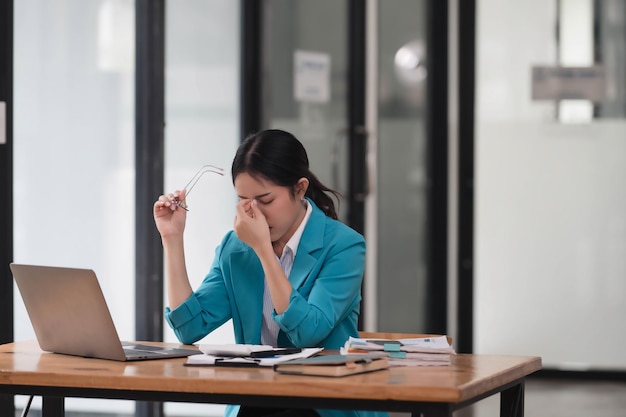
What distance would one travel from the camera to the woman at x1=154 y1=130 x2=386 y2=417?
264cm

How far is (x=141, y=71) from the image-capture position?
3.88 m

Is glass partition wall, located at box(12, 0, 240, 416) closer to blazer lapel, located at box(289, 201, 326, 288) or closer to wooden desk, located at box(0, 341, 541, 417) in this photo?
blazer lapel, located at box(289, 201, 326, 288)

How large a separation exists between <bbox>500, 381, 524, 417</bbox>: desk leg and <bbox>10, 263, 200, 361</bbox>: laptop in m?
0.67

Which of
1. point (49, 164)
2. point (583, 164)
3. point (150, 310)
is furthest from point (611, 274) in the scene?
point (49, 164)

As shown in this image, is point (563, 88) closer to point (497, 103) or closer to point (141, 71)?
point (497, 103)

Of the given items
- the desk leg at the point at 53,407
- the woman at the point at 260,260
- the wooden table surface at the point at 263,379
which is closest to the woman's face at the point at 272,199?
the woman at the point at 260,260

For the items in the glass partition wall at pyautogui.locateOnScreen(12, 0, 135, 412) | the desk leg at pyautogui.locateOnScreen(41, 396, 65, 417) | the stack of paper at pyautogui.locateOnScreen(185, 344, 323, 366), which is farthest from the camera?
the glass partition wall at pyautogui.locateOnScreen(12, 0, 135, 412)

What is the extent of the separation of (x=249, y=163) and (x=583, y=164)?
13.1 ft

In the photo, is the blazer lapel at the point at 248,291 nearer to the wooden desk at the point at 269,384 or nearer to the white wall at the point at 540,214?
the wooden desk at the point at 269,384

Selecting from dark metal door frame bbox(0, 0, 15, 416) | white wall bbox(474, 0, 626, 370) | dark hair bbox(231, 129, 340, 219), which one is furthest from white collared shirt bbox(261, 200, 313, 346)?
white wall bbox(474, 0, 626, 370)

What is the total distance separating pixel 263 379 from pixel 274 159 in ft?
2.70

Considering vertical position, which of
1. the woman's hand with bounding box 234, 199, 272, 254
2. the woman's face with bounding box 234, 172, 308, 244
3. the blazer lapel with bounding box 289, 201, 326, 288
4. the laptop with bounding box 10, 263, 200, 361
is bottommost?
the laptop with bounding box 10, 263, 200, 361

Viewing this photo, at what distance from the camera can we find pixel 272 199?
2676 millimetres

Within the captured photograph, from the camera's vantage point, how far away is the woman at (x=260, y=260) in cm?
264
